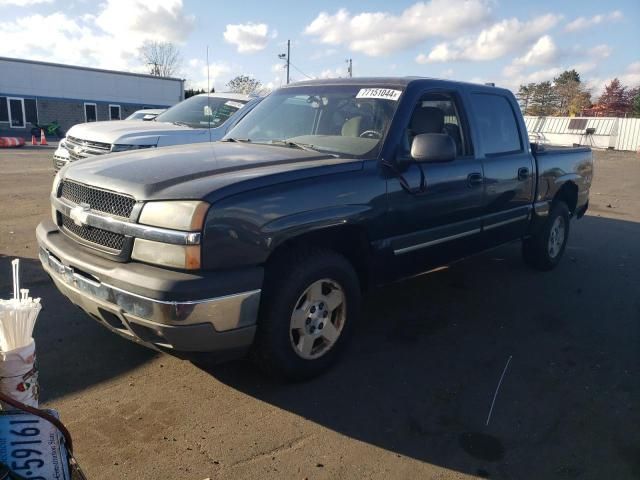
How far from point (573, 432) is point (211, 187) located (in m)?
2.44

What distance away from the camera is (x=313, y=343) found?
332cm

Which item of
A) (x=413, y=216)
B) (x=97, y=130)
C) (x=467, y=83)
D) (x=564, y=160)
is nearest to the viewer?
(x=413, y=216)

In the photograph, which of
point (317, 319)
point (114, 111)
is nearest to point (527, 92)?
point (114, 111)

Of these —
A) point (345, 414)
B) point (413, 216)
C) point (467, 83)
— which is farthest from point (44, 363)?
point (467, 83)

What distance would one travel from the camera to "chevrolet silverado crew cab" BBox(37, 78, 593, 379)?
2.69 m

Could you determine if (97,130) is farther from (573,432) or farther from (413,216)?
(573,432)

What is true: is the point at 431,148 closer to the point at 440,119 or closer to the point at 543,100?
the point at 440,119

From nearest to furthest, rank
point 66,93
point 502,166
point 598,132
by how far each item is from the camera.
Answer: point 502,166, point 66,93, point 598,132

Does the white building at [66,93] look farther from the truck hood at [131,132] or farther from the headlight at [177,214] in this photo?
the headlight at [177,214]

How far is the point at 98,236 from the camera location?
3021 mm

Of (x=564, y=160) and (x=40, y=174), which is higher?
(x=564, y=160)

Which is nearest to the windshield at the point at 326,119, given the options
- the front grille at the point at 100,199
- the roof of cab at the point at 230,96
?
the front grille at the point at 100,199

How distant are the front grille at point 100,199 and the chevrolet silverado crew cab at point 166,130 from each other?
3799mm

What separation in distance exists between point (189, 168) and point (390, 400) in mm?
1859
